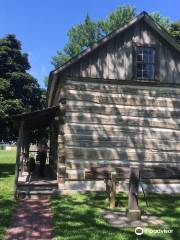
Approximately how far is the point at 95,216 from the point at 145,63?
7391 mm

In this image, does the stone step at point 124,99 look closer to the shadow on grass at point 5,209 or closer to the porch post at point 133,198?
the shadow on grass at point 5,209

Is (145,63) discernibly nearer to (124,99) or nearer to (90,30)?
(124,99)

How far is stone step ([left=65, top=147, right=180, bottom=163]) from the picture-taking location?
1345 cm

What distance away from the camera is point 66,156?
1337 centimetres

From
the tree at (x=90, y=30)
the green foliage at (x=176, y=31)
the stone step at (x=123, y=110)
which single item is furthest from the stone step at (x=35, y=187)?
the tree at (x=90, y=30)

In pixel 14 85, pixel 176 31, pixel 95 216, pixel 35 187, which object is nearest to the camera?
pixel 95 216

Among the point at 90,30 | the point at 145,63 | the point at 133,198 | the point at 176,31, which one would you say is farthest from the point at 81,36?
the point at 133,198

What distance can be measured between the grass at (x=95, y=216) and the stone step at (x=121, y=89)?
407 centimetres

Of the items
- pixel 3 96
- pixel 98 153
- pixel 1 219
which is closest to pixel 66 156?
pixel 98 153

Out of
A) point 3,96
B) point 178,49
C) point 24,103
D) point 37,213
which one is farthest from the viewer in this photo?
point 24,103

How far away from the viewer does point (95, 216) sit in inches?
384

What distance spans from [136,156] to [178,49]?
4746mm

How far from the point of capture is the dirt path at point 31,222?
26.2ft

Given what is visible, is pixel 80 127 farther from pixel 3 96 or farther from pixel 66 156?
pixel 3 96
